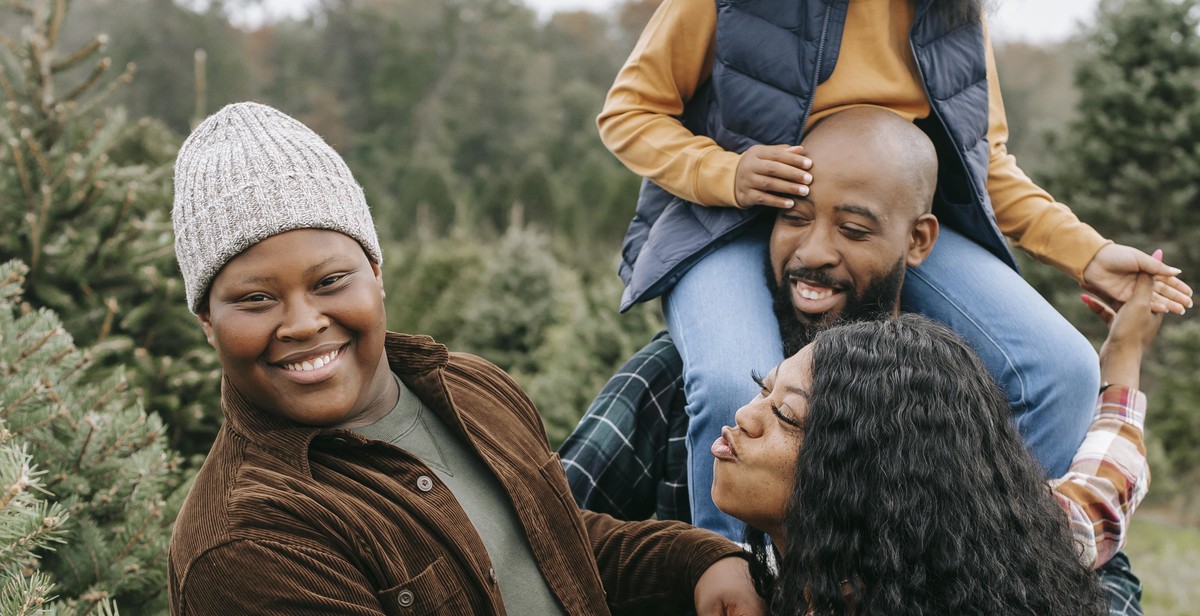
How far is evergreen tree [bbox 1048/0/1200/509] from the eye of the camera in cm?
1030

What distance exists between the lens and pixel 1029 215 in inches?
124

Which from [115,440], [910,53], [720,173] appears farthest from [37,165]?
[910,53]

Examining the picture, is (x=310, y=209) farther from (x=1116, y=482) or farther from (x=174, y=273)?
(x=174, y=273)

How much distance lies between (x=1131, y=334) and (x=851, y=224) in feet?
3.19

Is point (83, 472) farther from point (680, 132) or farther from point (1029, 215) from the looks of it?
point (1029, 215)

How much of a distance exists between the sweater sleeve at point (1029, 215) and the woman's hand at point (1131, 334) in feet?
0.52

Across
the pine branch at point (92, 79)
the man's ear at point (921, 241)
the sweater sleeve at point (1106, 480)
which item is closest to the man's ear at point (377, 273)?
the man's ear at point (921, 241)

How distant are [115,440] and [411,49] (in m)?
36.7

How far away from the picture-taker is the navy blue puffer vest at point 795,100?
2779 millimetres

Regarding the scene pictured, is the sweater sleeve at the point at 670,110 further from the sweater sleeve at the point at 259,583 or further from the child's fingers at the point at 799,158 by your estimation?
the sweater sleeve at the point at 259,583

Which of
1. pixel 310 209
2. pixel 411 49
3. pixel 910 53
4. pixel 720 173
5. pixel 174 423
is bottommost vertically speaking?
pixel 174 423

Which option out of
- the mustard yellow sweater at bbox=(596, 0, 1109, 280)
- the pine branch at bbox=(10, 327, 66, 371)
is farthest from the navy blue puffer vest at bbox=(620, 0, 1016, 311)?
the pine branch at bbox=(10, 327, 66, 371)

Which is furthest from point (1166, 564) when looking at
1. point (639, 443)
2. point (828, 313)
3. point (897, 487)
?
point (897, 487)

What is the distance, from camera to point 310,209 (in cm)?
205
